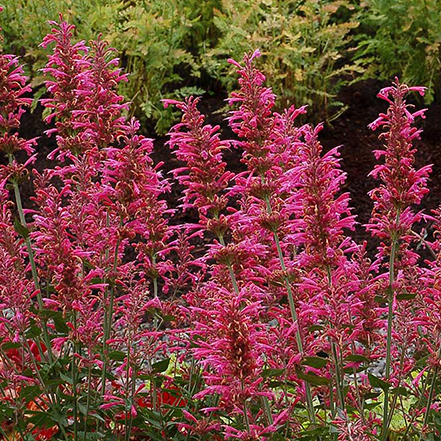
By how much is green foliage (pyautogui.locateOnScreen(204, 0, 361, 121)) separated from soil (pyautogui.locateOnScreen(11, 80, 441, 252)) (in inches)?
8.4

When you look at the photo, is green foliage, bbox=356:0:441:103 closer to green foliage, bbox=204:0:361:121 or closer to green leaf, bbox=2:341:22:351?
green foliage, bbox=204:0:361:121

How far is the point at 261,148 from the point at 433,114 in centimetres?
576

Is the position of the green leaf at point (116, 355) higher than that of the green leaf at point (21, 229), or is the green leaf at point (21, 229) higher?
the green leaf at point (21, 229)

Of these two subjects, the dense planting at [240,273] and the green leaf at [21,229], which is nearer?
the dense planting at [240,273]

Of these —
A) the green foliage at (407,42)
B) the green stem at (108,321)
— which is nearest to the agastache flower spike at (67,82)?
the green stem at (108,321)

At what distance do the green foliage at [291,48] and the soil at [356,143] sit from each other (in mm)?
213

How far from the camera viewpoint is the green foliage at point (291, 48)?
23.7 ft

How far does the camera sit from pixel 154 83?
7.59 meters

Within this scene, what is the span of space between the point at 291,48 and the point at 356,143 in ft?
3.46

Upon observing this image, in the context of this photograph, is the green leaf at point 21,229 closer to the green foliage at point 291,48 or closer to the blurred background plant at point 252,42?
the blurred background plant at point 252,42

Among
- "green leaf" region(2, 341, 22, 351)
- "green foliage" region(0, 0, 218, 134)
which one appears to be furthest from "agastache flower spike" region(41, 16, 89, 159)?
"green foliage" region(0, 0, 218, 134)

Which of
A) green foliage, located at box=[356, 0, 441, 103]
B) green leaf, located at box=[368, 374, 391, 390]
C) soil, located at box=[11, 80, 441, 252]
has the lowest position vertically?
soil, located at box=[11, 80, 441, 252]

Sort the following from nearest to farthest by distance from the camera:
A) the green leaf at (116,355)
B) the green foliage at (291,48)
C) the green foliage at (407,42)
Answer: the green leaf at (116,355)
the green foliage at (291,48)
the green foliage at (407,42)

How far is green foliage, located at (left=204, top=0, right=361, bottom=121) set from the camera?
284 inches
